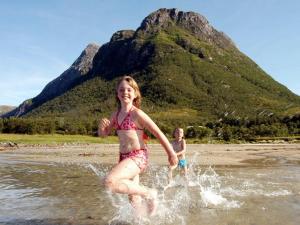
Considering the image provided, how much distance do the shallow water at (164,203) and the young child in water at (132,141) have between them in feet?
2.62

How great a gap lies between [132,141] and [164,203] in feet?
13.0

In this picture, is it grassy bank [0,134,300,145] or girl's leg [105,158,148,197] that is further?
grassy bank [0,134,300,145]

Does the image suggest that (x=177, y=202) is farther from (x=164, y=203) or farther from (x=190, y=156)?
(x=190, y=156)

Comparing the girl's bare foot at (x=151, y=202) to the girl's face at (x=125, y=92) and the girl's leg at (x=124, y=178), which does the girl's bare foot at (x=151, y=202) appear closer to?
the girl's leg at (x=124, y=178)

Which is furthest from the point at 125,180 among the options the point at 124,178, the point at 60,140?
the point at 60,140

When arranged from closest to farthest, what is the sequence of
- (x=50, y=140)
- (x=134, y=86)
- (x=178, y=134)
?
(x=134, y=86) → (x=178, y=134) → (x=50, y=140)

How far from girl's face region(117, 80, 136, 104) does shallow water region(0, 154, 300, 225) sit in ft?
7.13

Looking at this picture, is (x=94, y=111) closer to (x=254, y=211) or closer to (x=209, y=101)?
(x=209, y=101)

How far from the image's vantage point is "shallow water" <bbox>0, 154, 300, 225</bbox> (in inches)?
357

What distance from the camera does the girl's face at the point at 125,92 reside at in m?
7.82

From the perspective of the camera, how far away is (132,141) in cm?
771

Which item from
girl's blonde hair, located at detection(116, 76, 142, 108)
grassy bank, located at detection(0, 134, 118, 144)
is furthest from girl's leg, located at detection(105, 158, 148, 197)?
grassy bank, located at detection(0, 134, 118, 144)

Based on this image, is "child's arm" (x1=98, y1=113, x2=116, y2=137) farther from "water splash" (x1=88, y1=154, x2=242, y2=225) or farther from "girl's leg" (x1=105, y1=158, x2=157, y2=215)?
"water splash" (x1=88, y1=154, x2=242, y2=225)

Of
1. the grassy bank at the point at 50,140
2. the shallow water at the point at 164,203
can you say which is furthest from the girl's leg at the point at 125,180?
the grassy bank at the point at 50,140
